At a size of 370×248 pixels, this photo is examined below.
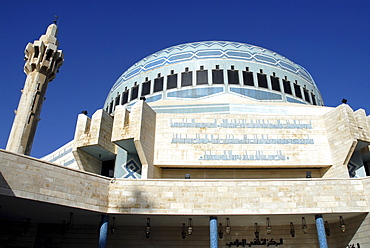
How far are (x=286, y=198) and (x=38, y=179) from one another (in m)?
8.75

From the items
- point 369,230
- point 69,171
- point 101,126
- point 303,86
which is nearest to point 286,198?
point 369,230

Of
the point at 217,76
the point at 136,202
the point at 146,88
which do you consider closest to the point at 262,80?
the point at 217,76

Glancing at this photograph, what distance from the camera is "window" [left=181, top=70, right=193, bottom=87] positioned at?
2689cm

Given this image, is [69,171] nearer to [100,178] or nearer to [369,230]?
[100,178]

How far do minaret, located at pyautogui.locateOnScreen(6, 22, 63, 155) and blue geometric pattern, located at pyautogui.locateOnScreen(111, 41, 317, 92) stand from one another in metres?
10.8

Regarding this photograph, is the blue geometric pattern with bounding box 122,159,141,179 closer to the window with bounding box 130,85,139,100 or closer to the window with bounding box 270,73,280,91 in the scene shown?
the window with bounding box 130,85,139,100

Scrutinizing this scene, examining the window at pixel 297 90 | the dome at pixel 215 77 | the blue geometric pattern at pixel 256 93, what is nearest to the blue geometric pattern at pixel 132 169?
the dome at pixel 215 77

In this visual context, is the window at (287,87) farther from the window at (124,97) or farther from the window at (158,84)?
the window at (124,97)

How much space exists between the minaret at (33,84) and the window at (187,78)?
9.92 meters

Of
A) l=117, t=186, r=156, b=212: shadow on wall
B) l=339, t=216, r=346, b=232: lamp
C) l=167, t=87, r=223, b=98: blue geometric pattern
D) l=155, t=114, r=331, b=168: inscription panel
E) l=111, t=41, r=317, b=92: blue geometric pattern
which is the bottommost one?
l=339, t=216, r=346, b=232: lamp

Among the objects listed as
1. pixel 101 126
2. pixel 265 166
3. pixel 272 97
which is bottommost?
pixel 265 166

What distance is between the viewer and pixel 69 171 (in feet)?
39.3

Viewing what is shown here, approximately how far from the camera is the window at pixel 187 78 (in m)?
26.9

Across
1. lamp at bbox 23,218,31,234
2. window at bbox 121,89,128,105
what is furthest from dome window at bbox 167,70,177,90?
lamp at bbox 23,218,31,234
